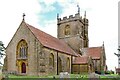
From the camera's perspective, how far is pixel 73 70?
42.4 meters

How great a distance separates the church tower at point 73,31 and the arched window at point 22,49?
55.4 ft

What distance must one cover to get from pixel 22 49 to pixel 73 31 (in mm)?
17558

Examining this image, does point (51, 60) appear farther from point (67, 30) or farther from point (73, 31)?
point (67, 30)

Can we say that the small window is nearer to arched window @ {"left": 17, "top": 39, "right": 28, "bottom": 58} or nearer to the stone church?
the stone church

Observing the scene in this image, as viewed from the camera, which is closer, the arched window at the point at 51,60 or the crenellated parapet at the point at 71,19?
the arched window at the point at 51,60

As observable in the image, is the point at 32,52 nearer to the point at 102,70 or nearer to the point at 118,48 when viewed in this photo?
the point at 118,48

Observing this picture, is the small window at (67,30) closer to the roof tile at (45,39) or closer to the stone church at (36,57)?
the stone church at (36,57)

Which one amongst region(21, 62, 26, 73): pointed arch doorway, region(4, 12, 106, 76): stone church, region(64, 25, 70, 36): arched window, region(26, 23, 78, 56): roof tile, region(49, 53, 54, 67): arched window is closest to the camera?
region(4, 12, 106, 76): stone church

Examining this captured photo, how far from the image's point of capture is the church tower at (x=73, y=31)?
1907 inches

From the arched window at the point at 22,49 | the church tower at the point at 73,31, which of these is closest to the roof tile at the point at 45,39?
the arched window at the point at 22,49

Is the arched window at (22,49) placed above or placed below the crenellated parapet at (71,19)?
below

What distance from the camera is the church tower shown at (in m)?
48.4

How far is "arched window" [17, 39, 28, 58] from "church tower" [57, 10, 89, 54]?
16.9 metres

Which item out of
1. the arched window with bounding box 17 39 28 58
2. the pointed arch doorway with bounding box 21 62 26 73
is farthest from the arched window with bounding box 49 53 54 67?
the pointed arch doorway with bounding box 21 62 26 73
